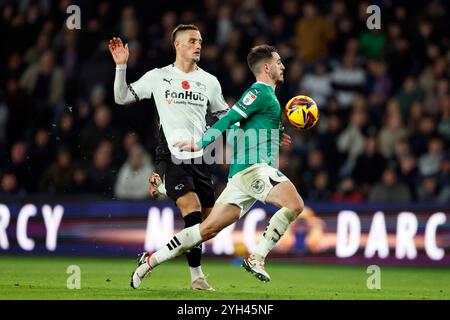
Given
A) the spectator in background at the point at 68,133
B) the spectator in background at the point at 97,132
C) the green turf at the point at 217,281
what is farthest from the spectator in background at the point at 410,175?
the spectator in background at the point at 68,133

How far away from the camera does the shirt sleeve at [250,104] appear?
30.6 ft

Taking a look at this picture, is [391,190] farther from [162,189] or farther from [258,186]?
[258,186]

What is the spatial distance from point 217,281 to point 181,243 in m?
1.89

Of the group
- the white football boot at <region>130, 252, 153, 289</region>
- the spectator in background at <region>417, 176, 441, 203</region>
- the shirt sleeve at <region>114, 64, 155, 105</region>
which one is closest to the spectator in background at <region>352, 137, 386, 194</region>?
the spectator in background at <region>417, 176, 441, 203</region>

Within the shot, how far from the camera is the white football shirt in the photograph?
9961 millimetres

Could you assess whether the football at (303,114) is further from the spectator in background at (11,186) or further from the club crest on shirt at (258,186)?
the spectator in background at (11,186)

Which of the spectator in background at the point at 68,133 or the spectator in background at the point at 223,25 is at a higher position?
the spectator in background at the point at 223,25

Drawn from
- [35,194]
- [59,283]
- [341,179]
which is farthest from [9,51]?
[59,283]

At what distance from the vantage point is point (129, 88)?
1005 centimetres

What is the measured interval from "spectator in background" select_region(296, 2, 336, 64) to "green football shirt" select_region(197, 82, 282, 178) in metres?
7.60

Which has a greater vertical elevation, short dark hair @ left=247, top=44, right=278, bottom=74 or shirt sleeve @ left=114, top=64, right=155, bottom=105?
short dark hair @ left=247, top=44, right=278, bottom=74

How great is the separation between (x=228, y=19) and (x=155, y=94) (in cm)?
751

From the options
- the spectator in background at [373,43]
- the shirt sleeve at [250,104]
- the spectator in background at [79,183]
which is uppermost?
the spectator in background at [373,43]

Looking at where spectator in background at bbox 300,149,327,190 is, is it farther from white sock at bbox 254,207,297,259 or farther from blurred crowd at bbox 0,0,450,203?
white sock at bbox 254,207,297,259
